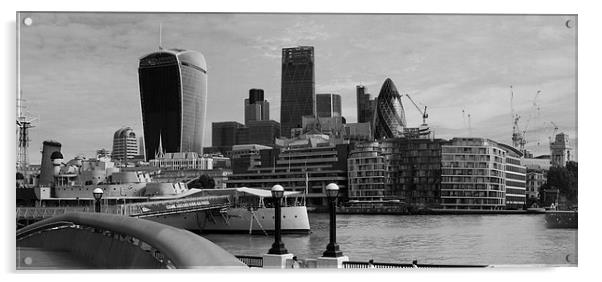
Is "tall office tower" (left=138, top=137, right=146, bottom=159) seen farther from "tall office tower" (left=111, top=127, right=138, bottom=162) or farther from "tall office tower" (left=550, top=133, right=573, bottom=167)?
"tall office tower" (left=550, top=133, right=573, bottom=167)

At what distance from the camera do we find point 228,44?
23.0ft

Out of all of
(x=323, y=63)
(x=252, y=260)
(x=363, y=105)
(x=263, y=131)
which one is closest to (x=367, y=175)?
(x=363, y=105)

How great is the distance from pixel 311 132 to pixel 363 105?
2.25 feet

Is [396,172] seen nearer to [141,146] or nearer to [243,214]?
[243,214]

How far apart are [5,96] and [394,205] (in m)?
4.36

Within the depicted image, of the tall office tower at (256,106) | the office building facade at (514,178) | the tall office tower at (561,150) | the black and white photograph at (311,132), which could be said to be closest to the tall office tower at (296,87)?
the black and white photograph at (311,132)

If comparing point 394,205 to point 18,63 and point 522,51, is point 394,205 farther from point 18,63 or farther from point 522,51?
point 18,63

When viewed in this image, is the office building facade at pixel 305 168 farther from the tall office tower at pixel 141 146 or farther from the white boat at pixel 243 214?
the tall office tower at pixel 141 146

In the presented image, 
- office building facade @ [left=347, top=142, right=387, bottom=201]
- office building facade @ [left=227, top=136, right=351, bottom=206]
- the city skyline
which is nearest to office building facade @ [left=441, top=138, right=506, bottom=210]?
the city skyline

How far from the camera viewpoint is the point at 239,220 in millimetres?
10438

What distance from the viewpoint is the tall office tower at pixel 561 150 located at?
6.84 metres

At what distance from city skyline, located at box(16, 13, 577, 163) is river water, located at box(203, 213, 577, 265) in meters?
0.93

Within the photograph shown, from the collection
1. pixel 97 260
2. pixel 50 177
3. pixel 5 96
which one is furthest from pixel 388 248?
pixel 5 96

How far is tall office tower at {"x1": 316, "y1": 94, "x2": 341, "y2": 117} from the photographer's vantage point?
24.4 feet
